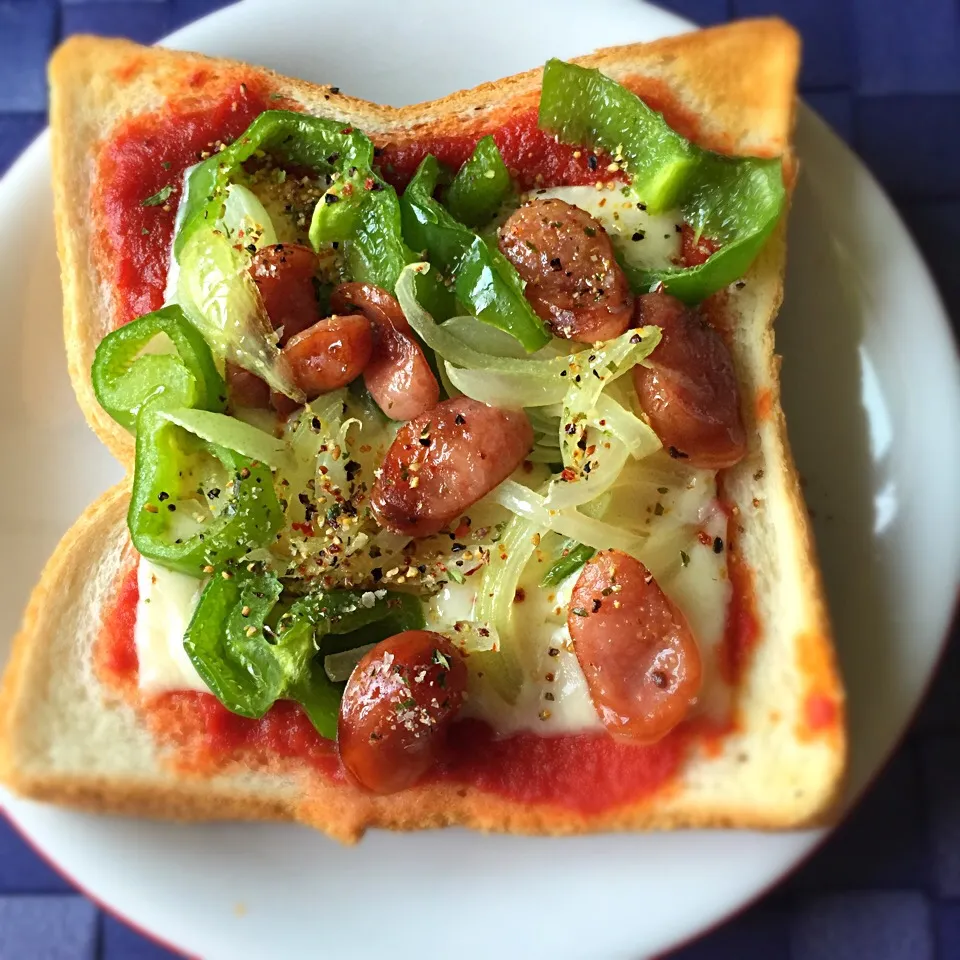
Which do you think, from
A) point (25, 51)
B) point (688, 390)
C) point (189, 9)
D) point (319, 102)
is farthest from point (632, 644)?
point (25, 51)

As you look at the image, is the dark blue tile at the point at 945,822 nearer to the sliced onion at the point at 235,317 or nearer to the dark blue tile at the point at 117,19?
the sliced onion at the point at 235,317

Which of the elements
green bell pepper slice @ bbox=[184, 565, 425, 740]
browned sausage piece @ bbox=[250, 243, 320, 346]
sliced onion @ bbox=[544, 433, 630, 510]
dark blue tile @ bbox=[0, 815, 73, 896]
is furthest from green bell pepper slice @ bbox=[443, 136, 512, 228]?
dark blue tile @ bbox=[0, 815, 73, 896]

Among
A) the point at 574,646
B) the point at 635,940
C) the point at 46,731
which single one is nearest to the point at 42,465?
the point at 46,731

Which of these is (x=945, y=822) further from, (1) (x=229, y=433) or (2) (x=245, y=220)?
(2) (x=245, y=220)

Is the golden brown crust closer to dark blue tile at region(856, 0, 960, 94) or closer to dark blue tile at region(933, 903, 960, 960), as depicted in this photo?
dark blue tile at region(856, 0, 960, 94)

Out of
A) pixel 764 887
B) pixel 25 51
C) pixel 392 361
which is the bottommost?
pixel 764 887

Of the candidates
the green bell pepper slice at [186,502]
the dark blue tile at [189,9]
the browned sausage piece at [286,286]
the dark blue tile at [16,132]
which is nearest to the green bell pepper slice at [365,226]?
the browned sausage piece at [286,286]
